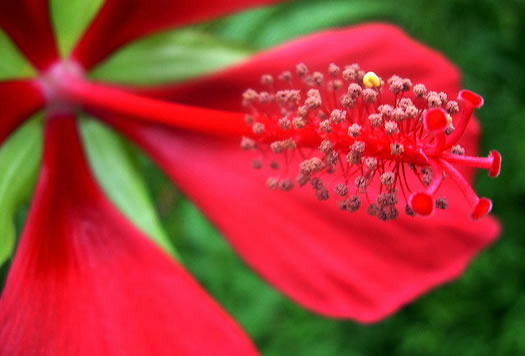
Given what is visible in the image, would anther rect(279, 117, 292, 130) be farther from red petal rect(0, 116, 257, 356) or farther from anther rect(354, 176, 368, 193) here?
red petal rect(0, 116, 257, 356)

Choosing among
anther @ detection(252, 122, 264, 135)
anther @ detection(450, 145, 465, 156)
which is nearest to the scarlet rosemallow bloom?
anther @ detection(252, 122, 264, 135)

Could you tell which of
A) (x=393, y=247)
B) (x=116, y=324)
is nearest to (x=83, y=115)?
(x=116, y=324)

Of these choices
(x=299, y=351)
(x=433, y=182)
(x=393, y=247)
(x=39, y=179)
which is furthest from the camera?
(x=299, y=351)

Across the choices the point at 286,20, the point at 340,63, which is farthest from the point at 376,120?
the point at 286,20

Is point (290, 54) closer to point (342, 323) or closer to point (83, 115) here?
point (83, 115)

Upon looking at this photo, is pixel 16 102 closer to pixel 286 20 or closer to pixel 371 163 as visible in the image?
pixel 371 163

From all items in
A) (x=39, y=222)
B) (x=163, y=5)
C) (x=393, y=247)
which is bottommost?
(x=393, y=247)

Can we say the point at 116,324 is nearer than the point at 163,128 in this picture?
Yes

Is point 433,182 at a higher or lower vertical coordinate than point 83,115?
lower
